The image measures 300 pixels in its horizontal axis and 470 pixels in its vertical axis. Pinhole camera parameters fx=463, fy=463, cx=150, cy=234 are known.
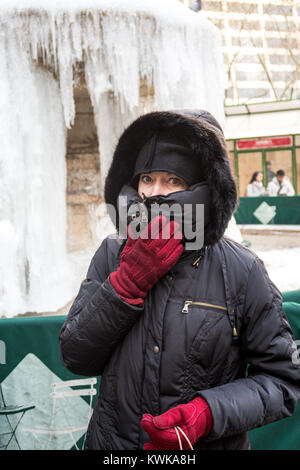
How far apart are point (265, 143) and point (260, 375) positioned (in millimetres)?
19947

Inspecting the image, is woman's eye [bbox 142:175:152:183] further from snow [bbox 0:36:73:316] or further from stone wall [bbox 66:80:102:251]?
stone wall [bbox 66:80:102:251]

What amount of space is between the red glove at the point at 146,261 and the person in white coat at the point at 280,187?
42.6 feet

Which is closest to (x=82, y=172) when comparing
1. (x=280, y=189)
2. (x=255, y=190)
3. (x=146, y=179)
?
(x=146, y=179)

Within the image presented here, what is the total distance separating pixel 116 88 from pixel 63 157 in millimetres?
1112

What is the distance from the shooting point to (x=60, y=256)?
5.90 meters

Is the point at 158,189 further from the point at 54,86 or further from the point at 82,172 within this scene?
the point at 82,172

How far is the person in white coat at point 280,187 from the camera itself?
1400cm

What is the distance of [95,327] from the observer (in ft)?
5.05

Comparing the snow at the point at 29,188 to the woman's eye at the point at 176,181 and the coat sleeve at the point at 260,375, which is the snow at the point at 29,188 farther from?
the coat sleeve at the point at 260,375

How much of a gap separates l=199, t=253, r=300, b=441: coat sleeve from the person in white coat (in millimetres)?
12899

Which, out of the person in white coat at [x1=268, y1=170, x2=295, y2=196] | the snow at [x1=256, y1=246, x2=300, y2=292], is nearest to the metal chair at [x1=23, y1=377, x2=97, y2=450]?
the snow at [x1=256, y1=246, x2=300, y2=292]

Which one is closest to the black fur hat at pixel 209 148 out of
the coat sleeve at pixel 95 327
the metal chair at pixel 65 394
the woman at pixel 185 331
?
the woman at pixel 185 331
